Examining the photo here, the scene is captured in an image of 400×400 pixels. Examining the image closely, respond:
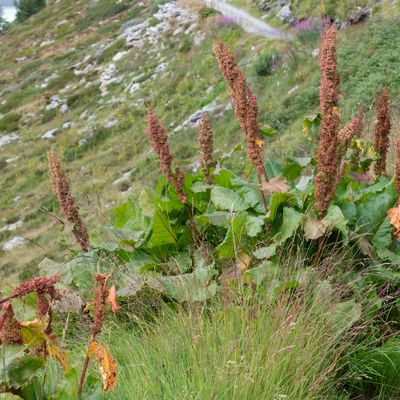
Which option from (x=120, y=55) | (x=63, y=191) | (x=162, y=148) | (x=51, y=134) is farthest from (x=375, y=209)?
(x=120, y=55)

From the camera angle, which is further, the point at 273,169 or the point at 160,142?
the point at 273,169

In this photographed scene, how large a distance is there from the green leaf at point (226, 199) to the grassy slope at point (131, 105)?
0.79 metres

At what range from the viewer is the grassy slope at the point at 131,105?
1181 cm

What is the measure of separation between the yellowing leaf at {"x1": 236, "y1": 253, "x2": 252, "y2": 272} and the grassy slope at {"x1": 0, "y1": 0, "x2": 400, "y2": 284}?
1.00 meters

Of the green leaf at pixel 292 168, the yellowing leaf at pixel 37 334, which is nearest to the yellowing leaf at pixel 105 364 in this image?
the yellowing leaf at pixel 37 334

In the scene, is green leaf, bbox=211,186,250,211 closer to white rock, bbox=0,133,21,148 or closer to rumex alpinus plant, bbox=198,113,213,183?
rumex alpinus plant, bbox=198,113,213,183

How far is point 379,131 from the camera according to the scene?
3.76 meters

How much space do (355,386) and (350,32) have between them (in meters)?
13.9

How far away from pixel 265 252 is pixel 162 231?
32.5 inches

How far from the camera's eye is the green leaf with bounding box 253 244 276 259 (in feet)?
10.9

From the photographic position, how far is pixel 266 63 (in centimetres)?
1720

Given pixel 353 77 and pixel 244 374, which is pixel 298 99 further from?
pixel 244 374

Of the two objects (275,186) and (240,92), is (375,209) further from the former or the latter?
(240,92)

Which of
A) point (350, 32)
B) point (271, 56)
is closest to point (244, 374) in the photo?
point (350, 32)
